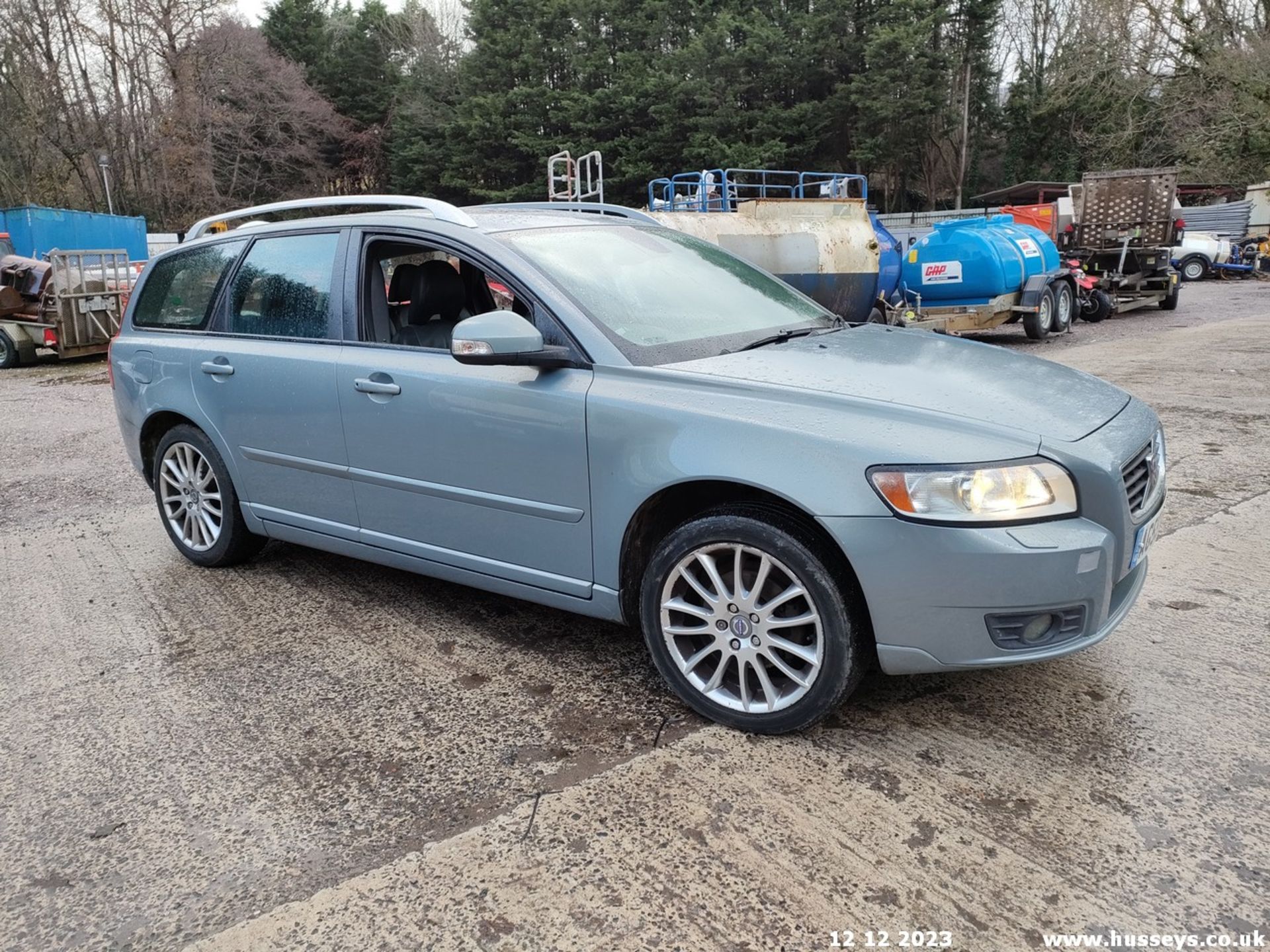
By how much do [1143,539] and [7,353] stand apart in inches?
658

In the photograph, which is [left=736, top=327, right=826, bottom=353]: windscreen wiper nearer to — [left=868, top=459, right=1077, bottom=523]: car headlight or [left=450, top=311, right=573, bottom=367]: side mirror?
[left=450, top=311, right=573, bottom=367]: side mirror

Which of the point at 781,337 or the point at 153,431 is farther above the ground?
the point at 781,337

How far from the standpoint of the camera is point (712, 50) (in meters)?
37.1

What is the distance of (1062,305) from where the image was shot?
14180 millimetres

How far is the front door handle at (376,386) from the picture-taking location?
3551 mm

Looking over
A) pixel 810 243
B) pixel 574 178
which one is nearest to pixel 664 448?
pixel 810 243

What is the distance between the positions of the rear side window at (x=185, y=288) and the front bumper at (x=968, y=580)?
3244 millimetres

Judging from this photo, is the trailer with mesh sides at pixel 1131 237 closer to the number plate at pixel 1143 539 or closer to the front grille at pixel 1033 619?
the number plate at pixel 1143 539

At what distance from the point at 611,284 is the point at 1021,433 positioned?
61.2 inches

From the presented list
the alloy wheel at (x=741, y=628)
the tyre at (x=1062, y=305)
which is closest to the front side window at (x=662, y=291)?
the alloy wheel at (x=741, y=628)

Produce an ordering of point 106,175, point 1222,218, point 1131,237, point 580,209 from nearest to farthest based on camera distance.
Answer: point 580,209 < point 1131,237 < point 1222,218 < point 106,175

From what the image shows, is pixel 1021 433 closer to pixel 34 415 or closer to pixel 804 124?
pixel 34 415
